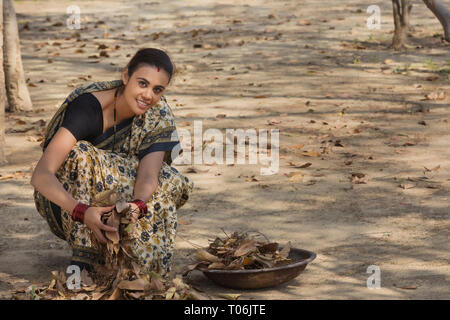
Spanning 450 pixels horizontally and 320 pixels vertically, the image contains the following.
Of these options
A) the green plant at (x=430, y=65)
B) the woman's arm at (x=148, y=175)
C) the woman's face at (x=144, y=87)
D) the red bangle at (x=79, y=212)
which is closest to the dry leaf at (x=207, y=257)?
the woman's arm at (x=148, y=175)

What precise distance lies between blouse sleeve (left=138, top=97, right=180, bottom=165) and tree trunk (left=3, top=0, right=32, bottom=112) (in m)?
3.96

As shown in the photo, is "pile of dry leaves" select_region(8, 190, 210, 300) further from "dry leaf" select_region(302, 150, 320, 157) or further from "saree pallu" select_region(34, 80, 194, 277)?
"dry leaf" select_region(302, 150, 320, 157)

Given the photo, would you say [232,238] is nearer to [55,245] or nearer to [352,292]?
[352,292]

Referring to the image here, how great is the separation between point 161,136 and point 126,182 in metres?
0.31

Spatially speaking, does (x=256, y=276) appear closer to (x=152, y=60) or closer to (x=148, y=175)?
(x=148, y=175)

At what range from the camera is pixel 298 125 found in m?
6.68

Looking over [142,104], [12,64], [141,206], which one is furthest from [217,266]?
[12,64]

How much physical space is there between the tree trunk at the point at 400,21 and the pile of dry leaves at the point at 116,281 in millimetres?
6199

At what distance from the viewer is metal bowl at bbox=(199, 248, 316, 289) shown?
337 centimetres

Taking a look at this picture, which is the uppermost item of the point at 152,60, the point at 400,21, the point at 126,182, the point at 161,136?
the point at 400,21

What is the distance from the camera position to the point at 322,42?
9750mm

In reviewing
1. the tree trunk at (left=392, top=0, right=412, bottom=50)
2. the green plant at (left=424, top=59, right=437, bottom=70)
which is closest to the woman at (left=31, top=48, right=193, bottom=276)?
the green plant at (left=424, top=59, right=437, bottom=70)

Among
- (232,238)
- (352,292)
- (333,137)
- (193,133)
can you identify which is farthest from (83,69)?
(352,292)
